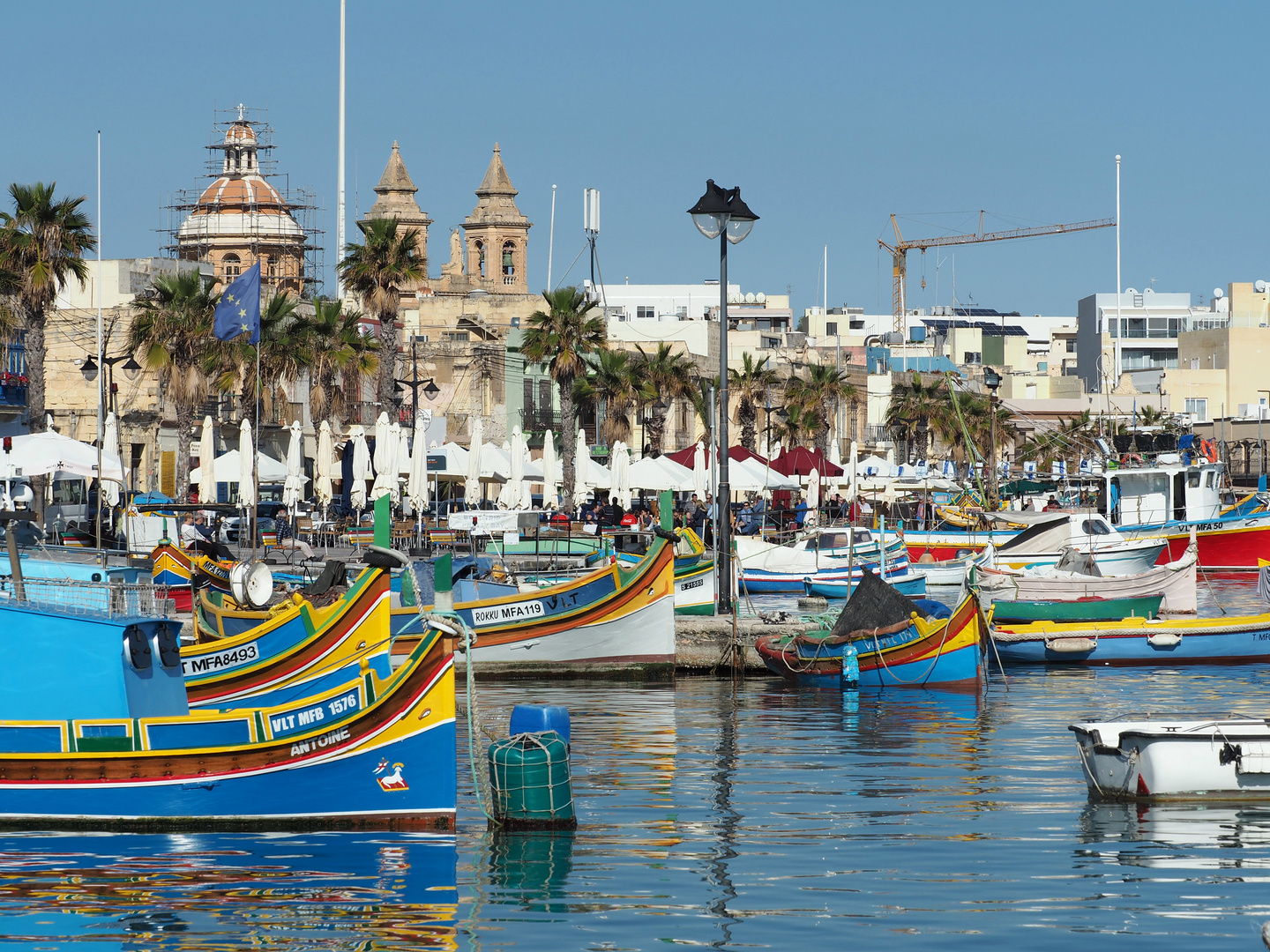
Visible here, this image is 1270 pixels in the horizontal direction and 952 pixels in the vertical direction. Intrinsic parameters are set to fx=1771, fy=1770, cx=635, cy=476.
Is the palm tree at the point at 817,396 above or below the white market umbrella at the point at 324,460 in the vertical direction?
above

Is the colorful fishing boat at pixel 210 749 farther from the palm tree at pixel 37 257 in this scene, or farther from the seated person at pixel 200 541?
the palm tree at pixel 37 257

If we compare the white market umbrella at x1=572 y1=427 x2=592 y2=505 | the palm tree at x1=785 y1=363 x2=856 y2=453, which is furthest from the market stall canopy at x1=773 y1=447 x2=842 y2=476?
the palm tree at x1=785 y1=363 x2=856 y2=453

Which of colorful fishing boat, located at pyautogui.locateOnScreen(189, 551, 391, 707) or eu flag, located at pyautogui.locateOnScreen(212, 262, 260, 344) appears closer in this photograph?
colorful fishing boat, located at pyautogui.locateOnScreen(189, 551, 391, 707)

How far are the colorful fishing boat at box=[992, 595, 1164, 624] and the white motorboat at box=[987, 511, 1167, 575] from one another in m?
10.1

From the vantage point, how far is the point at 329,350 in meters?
51.2

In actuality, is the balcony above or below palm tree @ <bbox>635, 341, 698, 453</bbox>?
below

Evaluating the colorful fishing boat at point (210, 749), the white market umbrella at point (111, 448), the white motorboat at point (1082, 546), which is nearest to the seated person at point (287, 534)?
the white market umbrella at point (111, 448)

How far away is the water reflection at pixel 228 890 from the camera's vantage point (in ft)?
35.4

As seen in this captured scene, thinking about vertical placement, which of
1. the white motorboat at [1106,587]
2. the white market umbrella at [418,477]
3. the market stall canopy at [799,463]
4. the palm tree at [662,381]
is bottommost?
the white motorboat at [1106,587]

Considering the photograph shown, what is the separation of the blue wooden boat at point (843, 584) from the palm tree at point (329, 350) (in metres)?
17.5

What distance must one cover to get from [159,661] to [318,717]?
1.58m

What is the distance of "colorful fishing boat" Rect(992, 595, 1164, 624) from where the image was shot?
29.2 metres

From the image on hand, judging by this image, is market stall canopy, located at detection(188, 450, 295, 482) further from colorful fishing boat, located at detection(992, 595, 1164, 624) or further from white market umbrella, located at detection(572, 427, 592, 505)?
colorful fishing boat, located at detection(992, 595, 1164, 624)

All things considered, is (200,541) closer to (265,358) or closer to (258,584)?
(258,584)
